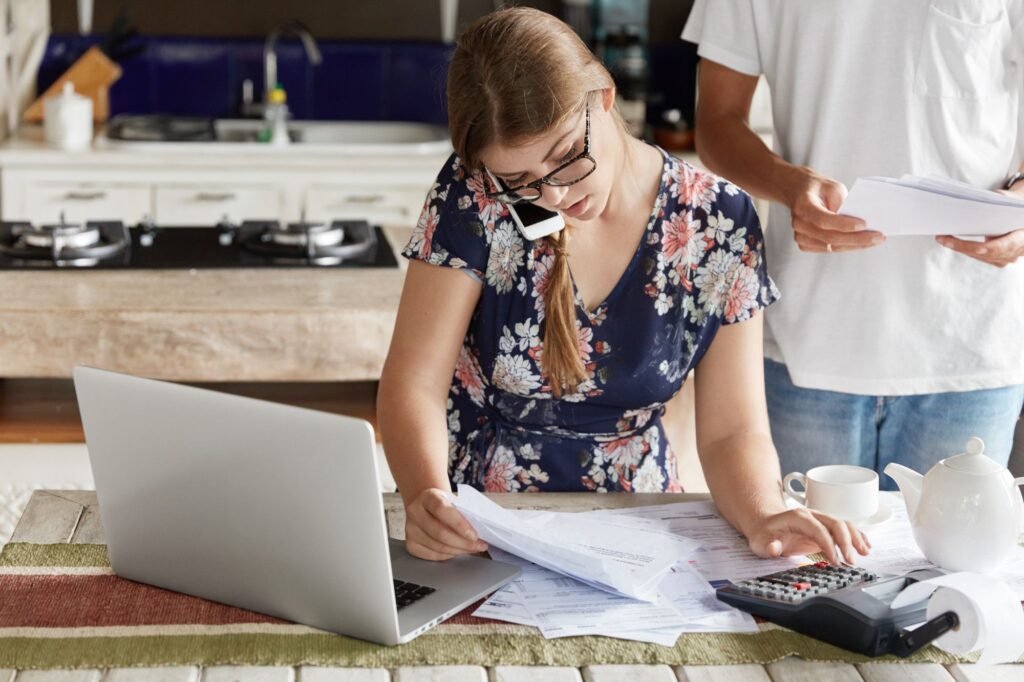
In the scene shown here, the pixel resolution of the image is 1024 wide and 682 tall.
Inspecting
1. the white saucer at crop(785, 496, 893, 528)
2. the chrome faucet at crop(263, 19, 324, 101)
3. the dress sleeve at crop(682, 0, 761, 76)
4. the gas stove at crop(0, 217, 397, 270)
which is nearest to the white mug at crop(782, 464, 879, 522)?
the white saucer at crop(785, 496, 893, 528)

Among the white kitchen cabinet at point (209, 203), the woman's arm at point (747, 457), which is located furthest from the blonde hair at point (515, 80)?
the white kitchen cabinet at point (209, 203)

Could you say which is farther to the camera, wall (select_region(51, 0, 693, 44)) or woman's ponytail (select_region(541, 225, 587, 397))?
wall (select_region(51, 0, 693, 44))

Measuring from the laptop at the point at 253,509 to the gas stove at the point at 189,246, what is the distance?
4.92 feet

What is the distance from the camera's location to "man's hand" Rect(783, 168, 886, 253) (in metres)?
1.61

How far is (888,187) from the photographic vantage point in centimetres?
148

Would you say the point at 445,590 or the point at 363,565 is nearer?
the point at 363,565

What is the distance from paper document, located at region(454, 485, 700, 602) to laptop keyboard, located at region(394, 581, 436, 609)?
3.4 inches

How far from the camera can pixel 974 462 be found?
135cm

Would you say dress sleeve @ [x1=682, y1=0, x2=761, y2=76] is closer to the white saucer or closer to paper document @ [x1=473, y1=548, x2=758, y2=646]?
the white saucer

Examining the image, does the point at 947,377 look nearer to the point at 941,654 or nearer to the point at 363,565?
the point at 941,654

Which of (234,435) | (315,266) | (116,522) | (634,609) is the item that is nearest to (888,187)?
(634,609)

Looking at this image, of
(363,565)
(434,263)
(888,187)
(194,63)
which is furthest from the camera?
(194,63)

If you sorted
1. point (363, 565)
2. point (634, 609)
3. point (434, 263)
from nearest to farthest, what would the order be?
Answer: point (363, 565)
point (634, 609)
point (434, 263)

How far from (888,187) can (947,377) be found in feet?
1.58
